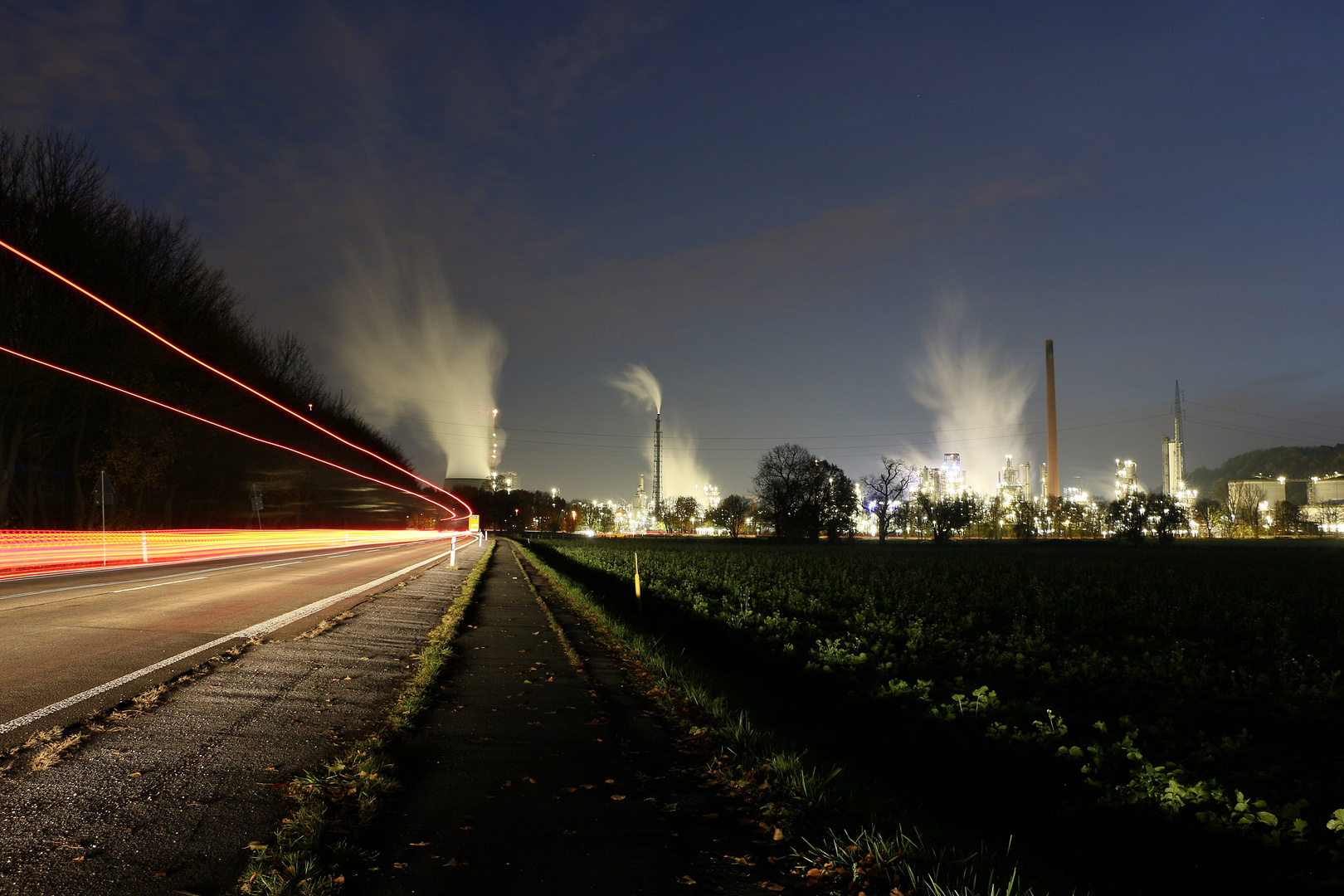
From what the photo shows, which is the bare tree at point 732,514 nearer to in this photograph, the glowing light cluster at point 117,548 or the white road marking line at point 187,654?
the glowing light cluster at point 117,548

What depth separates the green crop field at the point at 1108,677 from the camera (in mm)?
5441

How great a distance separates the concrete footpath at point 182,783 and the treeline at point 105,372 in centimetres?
3325

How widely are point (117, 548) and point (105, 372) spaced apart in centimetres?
1204

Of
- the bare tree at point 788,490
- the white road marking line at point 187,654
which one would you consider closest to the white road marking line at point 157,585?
the white road marking line at point 187,654

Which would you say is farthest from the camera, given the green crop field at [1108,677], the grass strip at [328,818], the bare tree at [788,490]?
the bare tree at [788,490]

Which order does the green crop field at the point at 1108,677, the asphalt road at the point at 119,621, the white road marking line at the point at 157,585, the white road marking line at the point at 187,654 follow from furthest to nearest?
1. the white road marking line at the point at 157,585
2. the asphalt road at the point at 119,621
3. the white road marking line at the point at 187,654
4. the green crop field at the point at 1108,677

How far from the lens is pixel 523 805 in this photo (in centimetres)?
499

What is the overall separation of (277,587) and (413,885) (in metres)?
16.8

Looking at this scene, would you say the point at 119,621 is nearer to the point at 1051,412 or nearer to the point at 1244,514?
the point at 1051,412

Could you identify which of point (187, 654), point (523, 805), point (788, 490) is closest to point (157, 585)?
point (187, 654)

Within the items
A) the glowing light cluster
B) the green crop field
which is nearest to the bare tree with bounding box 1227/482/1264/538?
the green crop field

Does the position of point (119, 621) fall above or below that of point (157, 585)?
above

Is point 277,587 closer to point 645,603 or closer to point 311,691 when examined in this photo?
point 645,603

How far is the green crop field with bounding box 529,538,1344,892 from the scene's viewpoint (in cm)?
544
